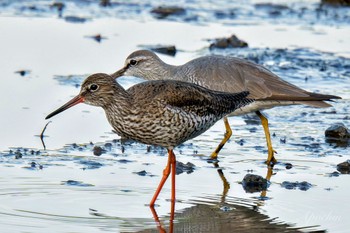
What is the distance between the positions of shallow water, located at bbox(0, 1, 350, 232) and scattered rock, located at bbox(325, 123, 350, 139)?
0.16 meters

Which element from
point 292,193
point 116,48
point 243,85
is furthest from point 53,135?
point 116,48

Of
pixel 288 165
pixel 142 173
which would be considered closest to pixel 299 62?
pixel 288 165

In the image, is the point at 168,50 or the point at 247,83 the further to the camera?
the point at 168,50

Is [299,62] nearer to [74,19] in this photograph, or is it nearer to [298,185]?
[74,19]

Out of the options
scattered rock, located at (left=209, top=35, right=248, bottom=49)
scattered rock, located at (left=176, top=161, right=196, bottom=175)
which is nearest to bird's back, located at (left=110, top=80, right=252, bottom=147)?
scattered rock, located at (left=176, top=161, right=196, bottom=175)

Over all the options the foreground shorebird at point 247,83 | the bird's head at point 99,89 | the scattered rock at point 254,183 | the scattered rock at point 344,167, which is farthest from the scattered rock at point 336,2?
the bird's head at point 99,89

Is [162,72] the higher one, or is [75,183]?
[162,72]

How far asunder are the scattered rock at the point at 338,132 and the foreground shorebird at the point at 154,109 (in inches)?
86.1

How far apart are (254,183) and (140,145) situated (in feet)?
5.30

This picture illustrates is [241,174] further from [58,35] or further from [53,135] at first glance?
[58,35]

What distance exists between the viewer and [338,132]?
980 cm

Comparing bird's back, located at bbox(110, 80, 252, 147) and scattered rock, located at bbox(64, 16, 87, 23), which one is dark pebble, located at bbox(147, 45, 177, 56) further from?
bird's back, located at bbox(110, 80, 252, 147)

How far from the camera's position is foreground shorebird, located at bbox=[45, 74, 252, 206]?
25.1ft

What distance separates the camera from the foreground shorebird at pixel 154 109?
25.1ft
